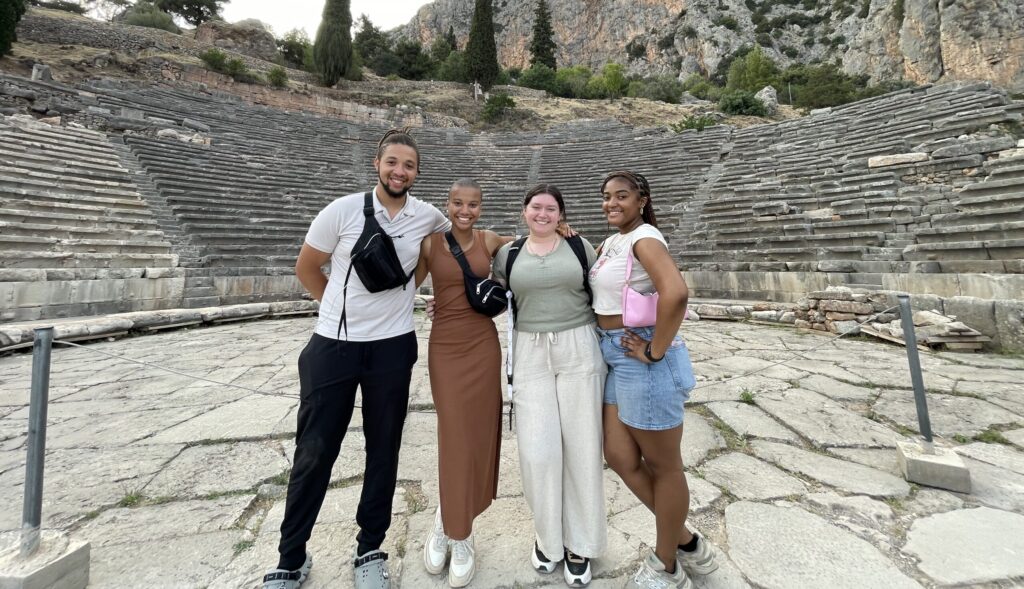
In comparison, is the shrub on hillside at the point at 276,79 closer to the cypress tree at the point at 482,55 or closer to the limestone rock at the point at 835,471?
the cypress tree at the point at 482,55

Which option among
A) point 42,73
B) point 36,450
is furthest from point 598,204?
point 42,73

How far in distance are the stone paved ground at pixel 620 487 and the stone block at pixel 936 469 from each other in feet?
0.19

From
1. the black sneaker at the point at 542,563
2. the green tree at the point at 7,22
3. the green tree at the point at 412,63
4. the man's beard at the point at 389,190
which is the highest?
the green tree at the point at 412,63

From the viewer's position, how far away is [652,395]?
4.14ft

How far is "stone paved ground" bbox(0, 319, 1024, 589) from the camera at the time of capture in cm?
139

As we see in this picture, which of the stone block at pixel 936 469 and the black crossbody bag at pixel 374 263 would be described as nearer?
the black crossbody bag at pixel 374 263

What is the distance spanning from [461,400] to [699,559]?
3.35ft

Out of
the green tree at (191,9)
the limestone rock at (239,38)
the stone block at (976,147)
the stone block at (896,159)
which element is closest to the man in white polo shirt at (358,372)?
the stone block at (976,147)

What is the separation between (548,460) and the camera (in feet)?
4.42

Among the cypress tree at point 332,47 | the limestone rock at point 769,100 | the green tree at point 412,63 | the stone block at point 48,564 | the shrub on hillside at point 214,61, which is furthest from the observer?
the green tree at point 412,63

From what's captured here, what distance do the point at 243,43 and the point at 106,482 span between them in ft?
108

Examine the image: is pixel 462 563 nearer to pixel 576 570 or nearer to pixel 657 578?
pixel 576 570

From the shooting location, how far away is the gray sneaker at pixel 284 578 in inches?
50.3

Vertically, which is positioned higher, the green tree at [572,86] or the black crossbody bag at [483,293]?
the green tree at [572,86]
